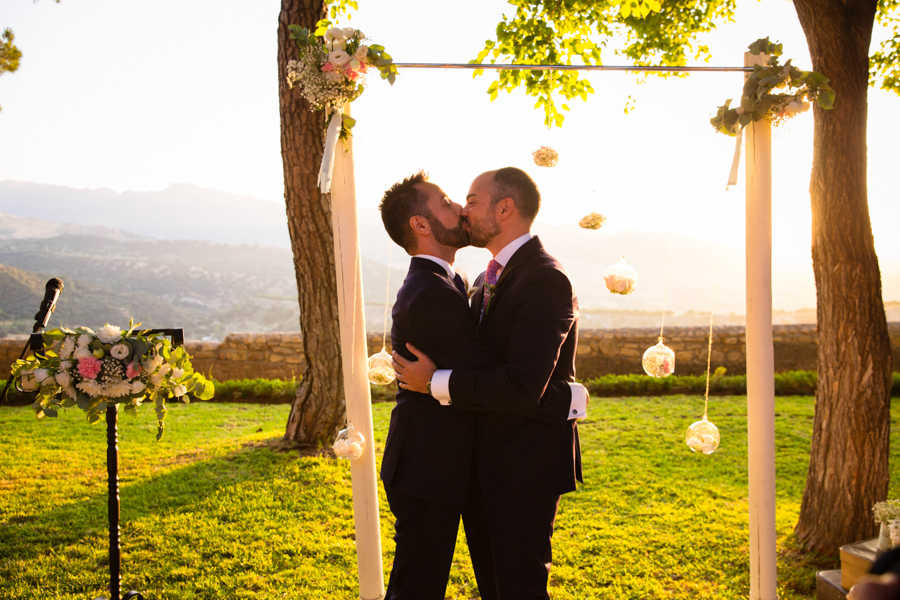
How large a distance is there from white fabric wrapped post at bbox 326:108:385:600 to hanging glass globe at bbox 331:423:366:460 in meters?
0.11

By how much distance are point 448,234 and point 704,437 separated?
1.86 m

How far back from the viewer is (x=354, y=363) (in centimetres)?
285

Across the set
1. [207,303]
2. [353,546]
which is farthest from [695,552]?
[207,303]

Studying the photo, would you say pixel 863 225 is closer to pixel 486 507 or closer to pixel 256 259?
pixel 486 507

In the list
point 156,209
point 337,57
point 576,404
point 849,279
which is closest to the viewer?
point 576,404

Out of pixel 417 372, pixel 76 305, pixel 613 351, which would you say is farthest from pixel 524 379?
pixel 76 305

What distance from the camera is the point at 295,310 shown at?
45.9m

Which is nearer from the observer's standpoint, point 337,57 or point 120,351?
point 337,57

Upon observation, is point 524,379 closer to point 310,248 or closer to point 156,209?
point 310,248

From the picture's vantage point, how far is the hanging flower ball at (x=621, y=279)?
3396mm

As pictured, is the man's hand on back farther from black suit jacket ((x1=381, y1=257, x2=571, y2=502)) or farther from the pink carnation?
the pink carnation

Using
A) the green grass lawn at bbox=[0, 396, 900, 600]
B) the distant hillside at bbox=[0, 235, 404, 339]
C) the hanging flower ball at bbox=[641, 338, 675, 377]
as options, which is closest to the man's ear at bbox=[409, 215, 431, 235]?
the hanging flower ball at bbox=[641, 338, 675, 377]

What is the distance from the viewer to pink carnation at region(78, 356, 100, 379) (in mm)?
2718

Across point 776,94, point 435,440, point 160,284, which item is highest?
point 776,94
